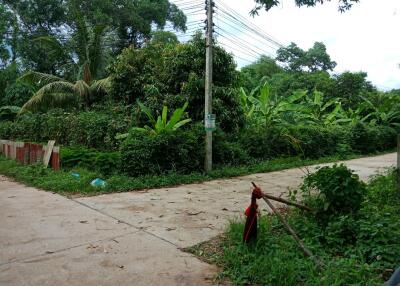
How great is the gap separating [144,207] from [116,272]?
101 inches

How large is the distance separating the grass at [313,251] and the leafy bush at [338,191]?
14cm

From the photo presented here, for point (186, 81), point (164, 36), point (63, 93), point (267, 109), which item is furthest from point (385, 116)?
point (63, 93)

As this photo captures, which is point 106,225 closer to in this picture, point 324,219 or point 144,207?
point 144,207

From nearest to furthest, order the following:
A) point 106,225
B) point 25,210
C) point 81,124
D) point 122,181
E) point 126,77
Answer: point 106,225 < point 25,210 < point 122,181 < point 81,124 < point 126,77

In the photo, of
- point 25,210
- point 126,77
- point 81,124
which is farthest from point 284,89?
point 25,210

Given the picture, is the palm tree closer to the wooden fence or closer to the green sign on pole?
the wooden fence

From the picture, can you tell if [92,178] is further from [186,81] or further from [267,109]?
[267,109]

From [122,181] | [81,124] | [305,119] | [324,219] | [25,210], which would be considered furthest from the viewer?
[305,119]

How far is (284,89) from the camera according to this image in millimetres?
24797

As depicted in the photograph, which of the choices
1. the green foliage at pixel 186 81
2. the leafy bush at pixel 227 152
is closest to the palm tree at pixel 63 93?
the green foliage at pixel 186 81

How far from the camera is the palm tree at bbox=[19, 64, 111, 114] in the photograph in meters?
13.4

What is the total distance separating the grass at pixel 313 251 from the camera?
3.24 metres

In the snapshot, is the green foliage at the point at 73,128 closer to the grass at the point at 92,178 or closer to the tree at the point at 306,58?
the grass at the point at 92,178

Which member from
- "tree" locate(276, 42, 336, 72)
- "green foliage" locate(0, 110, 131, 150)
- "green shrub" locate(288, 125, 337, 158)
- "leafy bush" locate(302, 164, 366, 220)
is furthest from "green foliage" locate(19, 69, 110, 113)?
"tree" locate(276, 42, 336, 72)
